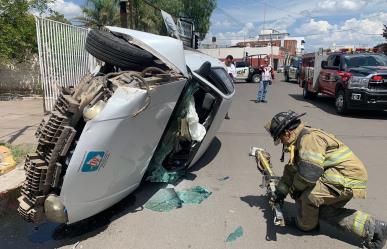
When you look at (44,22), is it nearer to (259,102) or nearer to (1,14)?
(1,14)

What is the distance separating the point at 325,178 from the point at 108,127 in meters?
2.07

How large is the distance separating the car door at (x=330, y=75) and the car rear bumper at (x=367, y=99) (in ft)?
4.58

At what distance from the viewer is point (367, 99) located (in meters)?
10.7

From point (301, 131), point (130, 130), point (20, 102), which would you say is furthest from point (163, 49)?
point (20, 102)

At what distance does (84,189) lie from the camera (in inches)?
141

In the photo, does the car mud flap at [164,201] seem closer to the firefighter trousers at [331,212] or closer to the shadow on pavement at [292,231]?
the shadow on pavement at [292,231]

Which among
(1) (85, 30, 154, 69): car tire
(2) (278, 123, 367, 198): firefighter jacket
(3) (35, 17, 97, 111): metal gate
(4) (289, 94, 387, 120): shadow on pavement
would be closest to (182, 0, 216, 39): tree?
(4) (289, 94, 387, 120): shadow on pavement

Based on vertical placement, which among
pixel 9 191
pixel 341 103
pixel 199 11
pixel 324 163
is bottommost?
pixel 9 191

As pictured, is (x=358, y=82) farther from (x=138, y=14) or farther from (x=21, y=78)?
(x=138, y=14)

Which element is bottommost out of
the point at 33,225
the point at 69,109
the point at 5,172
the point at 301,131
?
the point at 33,225

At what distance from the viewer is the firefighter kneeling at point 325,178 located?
3549 millimetres

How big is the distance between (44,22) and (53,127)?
6.93 metres

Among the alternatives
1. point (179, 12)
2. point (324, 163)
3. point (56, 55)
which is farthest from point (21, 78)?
point (179, 12)

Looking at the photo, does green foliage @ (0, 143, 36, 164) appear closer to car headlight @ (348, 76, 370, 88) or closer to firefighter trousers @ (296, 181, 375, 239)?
firefighter trousers @ (296, 181, 375, 239)
